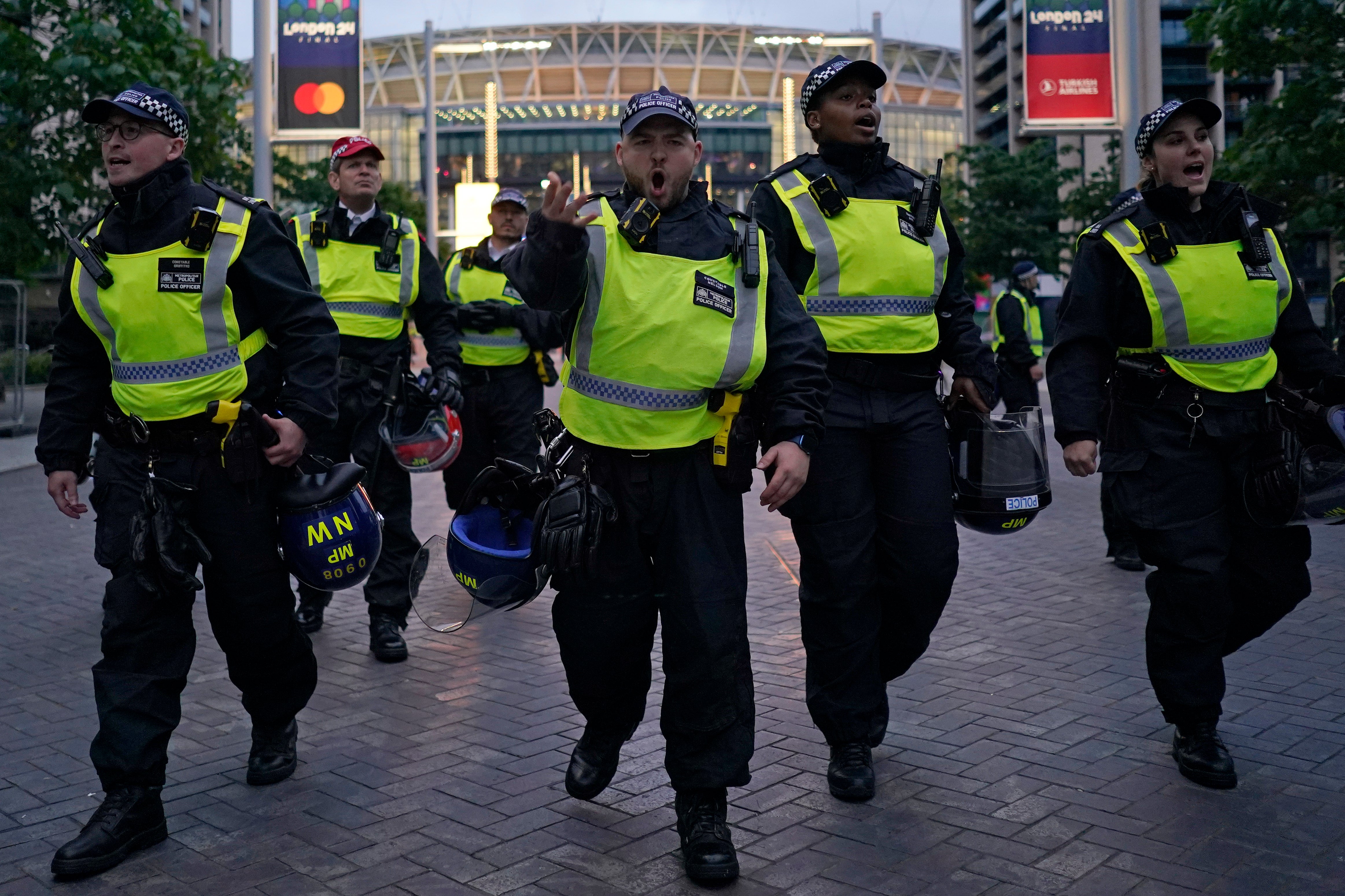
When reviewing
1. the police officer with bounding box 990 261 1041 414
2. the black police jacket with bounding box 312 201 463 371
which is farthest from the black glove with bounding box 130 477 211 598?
the police officer with bounding box 990 261 1041 414

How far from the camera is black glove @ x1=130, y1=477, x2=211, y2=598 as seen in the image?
3.94 metres

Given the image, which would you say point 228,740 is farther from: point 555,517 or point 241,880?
point 555,517

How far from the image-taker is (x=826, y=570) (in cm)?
434

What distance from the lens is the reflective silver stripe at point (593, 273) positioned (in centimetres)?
374

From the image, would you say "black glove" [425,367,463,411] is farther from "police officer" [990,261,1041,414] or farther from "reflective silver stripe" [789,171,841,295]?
"police officer" [990,261,1041,414]

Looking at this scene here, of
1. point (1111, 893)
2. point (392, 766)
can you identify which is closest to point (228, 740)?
point (392, 766)

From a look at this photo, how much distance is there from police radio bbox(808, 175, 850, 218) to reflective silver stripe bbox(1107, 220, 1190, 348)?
3.02 ft

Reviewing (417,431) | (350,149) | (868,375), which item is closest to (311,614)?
(417,431)

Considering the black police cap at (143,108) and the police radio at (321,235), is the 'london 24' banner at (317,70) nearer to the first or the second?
the police radio at (321,235)

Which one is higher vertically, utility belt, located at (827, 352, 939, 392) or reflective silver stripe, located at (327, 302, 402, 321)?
reflective silver stripe, located at (327, 302, 402, 321)

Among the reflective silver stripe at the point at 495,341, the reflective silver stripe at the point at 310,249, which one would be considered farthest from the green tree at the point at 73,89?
the reflective silver stripe at the point at 310,249

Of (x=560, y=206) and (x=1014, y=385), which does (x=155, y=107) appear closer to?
(x=560, y=206)

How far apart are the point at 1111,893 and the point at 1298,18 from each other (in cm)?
1130

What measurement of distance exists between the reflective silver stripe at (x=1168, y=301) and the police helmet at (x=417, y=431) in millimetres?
Answer: 3381
